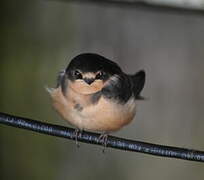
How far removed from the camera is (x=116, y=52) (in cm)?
226

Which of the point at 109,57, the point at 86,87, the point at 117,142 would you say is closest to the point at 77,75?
the point at 86,87

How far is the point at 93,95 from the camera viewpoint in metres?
1.12

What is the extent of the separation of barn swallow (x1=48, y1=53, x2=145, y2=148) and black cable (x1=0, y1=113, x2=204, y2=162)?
0.54 feet

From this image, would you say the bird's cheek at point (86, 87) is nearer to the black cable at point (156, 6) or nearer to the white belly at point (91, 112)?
the white belly at point (91, 112)

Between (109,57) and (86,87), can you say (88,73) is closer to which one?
(86,87)

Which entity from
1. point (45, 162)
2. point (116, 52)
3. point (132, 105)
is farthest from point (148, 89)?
point (132, 105)

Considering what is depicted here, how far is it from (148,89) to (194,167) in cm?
35

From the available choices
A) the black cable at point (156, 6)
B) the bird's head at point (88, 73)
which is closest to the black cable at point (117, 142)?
the bird's head at point (88, 73)

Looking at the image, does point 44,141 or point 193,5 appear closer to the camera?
point 193,5

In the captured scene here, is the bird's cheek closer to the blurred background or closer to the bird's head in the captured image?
the bird's head

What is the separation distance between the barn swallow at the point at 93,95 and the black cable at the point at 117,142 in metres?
0.17

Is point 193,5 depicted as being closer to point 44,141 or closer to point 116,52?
point 116,52

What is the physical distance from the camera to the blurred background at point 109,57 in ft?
7.37

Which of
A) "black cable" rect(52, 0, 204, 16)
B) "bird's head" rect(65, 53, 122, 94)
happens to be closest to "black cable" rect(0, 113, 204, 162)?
"bird's head" rect(65, 53, 122, 94)
